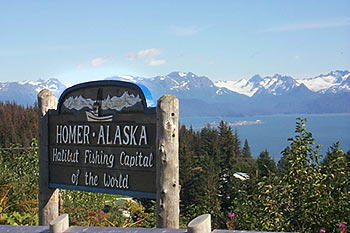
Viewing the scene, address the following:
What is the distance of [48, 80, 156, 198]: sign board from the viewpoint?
14.8 ft

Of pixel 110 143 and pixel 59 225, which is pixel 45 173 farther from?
pixel 59 225

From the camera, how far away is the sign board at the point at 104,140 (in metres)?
4.50

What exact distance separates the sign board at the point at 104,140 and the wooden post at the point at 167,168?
0.14m

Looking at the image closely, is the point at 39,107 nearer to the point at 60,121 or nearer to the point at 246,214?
the point at 60,121

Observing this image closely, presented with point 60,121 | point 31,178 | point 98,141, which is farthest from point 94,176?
point 31,178

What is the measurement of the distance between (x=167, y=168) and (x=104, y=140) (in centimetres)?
84

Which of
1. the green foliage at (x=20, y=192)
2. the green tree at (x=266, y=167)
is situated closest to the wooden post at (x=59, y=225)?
the green foliage at (x=20, y=192)

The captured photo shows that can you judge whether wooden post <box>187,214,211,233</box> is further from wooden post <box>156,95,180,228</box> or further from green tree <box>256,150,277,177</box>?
green tree <box>256,150,277,177</box>

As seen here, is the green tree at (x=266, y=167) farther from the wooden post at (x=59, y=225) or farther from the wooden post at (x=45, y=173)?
the wooden post at (x=59, y=225)

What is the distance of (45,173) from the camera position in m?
5.40

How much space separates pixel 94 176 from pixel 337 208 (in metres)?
2.62

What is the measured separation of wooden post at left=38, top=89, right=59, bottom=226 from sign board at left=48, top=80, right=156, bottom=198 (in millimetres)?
54

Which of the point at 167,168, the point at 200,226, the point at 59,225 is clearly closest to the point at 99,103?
the point at 167,168

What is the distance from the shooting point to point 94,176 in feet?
16.2
